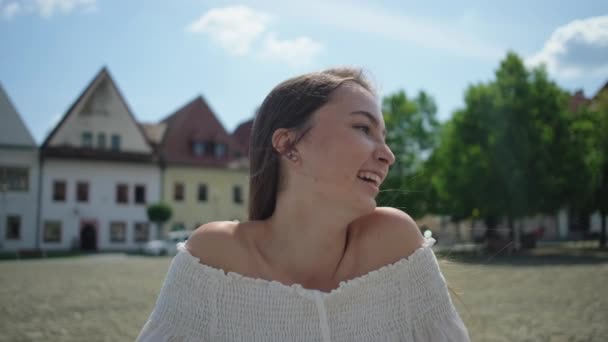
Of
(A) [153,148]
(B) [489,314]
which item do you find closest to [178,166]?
(A) [153,148]

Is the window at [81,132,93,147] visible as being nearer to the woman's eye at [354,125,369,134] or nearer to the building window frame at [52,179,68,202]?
the building window frame at [52,179,68,202]

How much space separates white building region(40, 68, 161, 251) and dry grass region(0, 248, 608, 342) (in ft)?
82.0

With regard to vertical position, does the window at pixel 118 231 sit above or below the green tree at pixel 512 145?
below

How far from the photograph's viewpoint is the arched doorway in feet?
133

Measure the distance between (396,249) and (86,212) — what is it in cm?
4182

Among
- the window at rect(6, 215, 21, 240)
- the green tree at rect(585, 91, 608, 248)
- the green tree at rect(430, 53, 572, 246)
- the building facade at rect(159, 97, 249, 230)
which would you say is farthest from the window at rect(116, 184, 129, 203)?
the green tree at rect(585, 91, 608, 248)

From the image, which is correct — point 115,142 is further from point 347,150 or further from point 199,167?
point 347,150

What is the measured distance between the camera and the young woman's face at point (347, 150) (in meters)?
1.87

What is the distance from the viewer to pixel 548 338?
655 centimetres

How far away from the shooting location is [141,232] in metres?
42.3

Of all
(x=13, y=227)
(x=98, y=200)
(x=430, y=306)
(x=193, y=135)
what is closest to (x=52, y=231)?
(x=13, y=227)

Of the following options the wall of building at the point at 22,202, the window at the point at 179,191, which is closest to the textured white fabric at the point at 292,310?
the wall of building at the point at 22,202

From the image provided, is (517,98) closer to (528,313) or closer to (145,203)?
(528,313)

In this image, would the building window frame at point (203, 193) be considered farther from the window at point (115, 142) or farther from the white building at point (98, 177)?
the window at point (115, 142)
